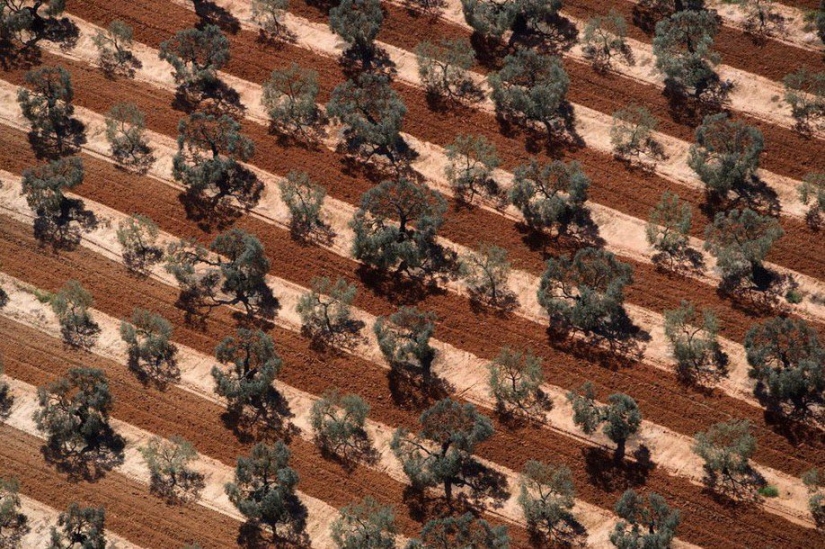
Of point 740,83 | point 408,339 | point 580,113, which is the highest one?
point 740,83

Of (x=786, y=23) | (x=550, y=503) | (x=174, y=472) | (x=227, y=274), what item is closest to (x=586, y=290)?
(x=550, y=503)

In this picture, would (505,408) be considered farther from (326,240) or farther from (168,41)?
(168,41)

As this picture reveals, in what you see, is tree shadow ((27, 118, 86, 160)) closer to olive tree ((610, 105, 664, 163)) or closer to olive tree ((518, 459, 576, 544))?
olive tree ((610, 105, 664, 163))

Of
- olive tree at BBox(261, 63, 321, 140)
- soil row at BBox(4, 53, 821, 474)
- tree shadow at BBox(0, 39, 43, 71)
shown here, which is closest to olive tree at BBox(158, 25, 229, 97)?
soil row at BBox(4, 53, 821, 474)

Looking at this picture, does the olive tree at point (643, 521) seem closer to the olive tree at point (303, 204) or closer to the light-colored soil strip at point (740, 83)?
the olive tree at point (303, 204)

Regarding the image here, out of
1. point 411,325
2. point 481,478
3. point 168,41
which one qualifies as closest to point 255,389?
point 411,325

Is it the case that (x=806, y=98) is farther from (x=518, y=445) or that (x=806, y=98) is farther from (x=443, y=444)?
(x=443, y=444)
